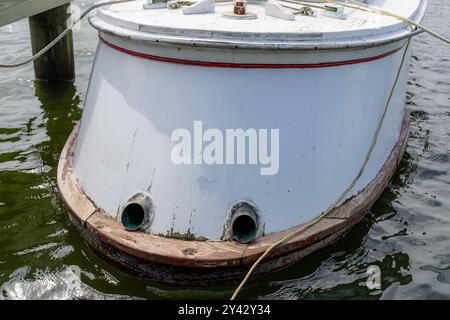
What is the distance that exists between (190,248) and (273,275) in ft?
2.43

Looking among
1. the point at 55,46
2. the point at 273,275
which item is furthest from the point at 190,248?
the point at 55,46

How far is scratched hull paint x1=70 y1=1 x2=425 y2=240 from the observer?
372 centimetres

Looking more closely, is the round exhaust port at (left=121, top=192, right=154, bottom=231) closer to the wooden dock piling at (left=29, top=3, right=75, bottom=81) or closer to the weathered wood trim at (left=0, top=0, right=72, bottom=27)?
the weathered wood trim at (left=0, top=0, right=72, bottom=27)

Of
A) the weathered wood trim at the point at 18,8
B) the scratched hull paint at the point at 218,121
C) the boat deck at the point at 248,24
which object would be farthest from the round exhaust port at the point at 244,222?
the weathered wood trim at the point at 18,8

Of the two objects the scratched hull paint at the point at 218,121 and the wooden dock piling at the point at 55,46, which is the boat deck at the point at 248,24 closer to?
the scratched hull paint at the point at 218,121

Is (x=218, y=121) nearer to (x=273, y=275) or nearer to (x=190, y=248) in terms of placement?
(x=190, y=248)

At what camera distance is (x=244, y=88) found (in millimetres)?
3713

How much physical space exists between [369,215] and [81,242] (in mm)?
2668

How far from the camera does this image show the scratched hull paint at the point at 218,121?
3.72 metres

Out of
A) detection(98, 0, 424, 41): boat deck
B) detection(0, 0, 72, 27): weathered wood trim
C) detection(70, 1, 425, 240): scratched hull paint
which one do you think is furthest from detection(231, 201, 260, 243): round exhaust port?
detection(0, 0, 72, 27): weathered wood trim

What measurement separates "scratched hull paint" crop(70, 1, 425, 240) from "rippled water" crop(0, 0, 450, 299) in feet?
1.70

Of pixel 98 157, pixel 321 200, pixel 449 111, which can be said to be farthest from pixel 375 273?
pixel 449 111

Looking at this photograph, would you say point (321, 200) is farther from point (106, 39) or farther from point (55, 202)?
point (55, 202)

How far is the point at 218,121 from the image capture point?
3.76m
